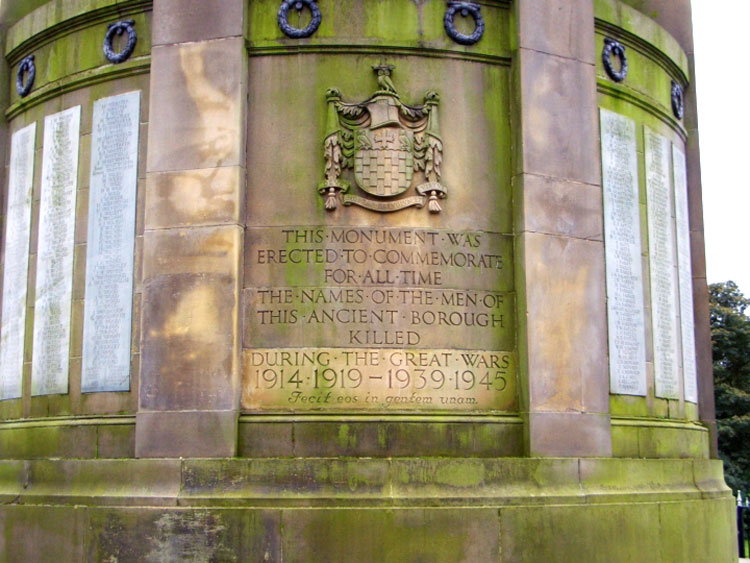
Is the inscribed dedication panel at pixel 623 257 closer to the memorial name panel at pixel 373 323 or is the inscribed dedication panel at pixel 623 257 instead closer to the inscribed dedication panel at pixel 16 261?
the memorial name panel at pixel 373 323

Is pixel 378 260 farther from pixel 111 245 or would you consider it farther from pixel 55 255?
pixel 55 255

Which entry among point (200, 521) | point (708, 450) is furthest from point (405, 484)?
point (708, 450)

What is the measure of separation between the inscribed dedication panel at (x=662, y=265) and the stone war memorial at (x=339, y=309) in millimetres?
792

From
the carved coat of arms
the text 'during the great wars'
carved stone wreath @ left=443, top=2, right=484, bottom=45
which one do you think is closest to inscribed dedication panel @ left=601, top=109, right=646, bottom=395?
carved stone wreath @ left=443, top=2, right=484, bottom=45

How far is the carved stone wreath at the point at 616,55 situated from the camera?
1611 cm

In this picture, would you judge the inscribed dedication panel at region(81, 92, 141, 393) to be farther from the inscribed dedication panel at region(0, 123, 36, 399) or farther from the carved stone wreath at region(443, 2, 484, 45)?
the carved stone wreath at region(443, 2, 484, 45)

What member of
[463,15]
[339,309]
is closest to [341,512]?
[339,309]

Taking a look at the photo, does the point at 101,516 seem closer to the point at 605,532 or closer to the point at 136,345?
the point at 136,345

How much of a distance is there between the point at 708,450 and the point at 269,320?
8.42m

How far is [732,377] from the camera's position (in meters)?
46.6

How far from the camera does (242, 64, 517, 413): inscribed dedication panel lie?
13.3m

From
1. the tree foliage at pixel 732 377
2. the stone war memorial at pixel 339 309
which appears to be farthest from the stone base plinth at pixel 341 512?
the tree foliage at pixel 732 377

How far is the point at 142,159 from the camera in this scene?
1470 cm

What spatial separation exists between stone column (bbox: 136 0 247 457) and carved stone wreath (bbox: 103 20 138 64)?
91 cm
